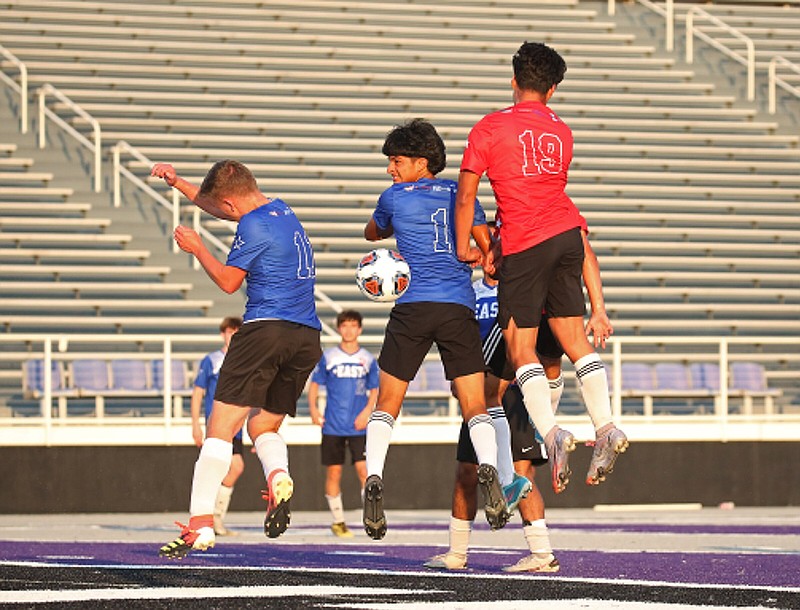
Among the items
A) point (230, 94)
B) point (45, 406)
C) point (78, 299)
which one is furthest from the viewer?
point (230, 94)

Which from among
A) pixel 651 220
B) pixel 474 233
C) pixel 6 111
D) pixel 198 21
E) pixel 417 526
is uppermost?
pixel 198 21

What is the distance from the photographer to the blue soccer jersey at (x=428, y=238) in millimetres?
8031

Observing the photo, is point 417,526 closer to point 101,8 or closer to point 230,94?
point 230,94

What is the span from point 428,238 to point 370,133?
50.7ft

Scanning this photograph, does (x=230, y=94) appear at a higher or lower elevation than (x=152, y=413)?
higher

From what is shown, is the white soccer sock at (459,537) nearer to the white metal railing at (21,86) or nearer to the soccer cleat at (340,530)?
the soccer cleat at (340,530)

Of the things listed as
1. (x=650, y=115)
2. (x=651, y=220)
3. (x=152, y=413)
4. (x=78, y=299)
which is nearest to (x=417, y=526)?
(x=152, y=413)

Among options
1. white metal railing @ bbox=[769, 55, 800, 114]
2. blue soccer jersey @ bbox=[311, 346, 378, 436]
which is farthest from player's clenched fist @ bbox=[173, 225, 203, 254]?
white metal railing @ bbox=[769, 55, 800, 114]

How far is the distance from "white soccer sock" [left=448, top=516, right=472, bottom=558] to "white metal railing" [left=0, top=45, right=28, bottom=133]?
1438cm

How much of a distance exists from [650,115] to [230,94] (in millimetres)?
5858

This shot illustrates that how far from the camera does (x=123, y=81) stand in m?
23.2

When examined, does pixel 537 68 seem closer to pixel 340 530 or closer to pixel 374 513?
pixel 374 513

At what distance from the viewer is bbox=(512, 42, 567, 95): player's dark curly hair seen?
7.91m

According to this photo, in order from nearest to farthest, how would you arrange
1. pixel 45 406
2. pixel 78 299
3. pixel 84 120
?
pixel 45 406 < pixel 78 299 < pixel 84 120
